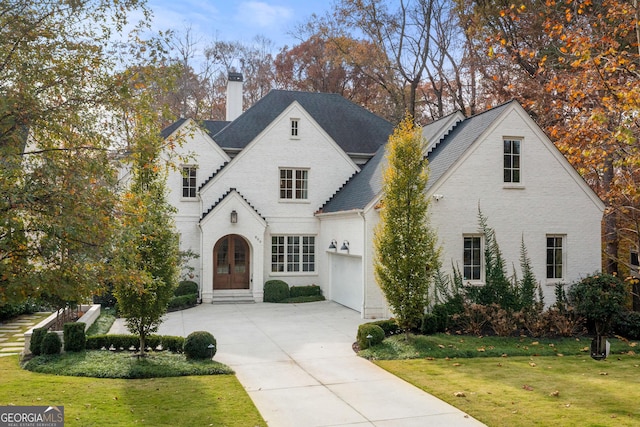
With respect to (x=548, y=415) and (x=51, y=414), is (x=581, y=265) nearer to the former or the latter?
(x=548, y=415)

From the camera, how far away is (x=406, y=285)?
47.6 ft

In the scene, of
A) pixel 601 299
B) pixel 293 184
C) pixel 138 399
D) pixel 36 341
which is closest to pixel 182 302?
pixel 293 184

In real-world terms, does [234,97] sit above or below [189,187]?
above

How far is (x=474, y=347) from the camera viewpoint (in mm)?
14312

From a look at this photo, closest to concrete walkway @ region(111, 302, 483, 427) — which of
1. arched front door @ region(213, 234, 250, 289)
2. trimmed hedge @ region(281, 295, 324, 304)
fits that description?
trimmed hedge @ region(281, 295, 324, 304)

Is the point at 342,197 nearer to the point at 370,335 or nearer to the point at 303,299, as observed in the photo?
the point at 303,299

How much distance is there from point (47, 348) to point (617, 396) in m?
12.2

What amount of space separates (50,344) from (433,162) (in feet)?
43.8

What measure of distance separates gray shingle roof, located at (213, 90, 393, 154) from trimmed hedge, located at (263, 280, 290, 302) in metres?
7.06

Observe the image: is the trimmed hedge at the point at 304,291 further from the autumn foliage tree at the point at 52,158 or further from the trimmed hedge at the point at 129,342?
the autumn foliage tree at the point at 52,158

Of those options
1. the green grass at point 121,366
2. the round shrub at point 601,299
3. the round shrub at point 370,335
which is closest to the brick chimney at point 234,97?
the round shrub at point 370,335

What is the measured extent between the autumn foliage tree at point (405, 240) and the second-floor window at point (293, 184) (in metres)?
11.0

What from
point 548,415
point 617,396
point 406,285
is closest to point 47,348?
point 406,285

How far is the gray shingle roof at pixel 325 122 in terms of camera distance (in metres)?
27.4
